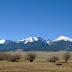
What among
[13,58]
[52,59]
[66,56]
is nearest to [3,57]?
[13,58]

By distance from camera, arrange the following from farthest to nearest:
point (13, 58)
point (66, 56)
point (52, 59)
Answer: point (66, 56) < point (52, 59) < point (13, 58)

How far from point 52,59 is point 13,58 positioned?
29712 mm

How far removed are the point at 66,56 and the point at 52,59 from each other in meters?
14.5

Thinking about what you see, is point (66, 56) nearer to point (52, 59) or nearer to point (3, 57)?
point (52, 59)

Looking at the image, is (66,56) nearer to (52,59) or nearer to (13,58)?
(52,59)

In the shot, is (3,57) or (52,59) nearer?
(52,59)

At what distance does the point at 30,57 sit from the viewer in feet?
400

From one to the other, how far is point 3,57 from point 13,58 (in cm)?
2116

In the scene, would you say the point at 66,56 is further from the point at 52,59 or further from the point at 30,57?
the point at 30,57

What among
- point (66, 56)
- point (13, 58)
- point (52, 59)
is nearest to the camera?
point (13, 58)

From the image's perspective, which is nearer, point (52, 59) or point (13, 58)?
point (13, 58)

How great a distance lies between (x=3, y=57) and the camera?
136m

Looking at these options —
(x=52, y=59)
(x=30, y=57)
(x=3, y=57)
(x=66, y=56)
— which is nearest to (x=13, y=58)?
(x=30, y=57)

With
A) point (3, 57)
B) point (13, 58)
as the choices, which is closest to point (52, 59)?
point (13, 58)
